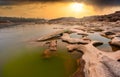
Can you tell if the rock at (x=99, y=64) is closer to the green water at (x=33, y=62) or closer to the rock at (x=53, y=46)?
the green water at (x=33, y=62)

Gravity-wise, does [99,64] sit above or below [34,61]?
above

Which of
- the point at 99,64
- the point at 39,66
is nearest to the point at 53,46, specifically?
the point at 39,66

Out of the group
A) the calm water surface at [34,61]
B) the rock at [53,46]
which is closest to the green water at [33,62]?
the calm water surface at [34,61]

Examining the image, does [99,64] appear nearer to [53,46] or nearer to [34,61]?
[34,61]

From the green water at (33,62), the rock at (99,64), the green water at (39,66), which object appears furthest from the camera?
the green water at (33,62)

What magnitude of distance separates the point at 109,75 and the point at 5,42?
13681 mm

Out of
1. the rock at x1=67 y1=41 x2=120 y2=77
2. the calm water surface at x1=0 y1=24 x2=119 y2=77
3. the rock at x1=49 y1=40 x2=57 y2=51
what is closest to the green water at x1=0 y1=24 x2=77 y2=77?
the calm water surface at x1=0 y1=24 x2=119 y2=77

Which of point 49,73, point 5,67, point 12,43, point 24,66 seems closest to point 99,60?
point 49,73

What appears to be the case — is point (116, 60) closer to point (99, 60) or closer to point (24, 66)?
point (99, 60)

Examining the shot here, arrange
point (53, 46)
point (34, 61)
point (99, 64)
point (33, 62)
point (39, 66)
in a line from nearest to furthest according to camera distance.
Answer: point (99, 64) → point (39, 66) → point (33, 62) → point (34, 61) → point (53, 46)

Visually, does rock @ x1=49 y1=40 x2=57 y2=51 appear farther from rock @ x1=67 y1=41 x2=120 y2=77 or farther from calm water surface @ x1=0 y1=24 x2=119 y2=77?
rock @ x1=67 y1=41 x2=120 y2=77

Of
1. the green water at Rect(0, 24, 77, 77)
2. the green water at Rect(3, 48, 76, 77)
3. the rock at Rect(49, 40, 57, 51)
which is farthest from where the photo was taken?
→ the rock at Rect(49, 40, 57, 51)

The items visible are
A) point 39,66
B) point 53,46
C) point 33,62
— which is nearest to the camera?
point 39,66

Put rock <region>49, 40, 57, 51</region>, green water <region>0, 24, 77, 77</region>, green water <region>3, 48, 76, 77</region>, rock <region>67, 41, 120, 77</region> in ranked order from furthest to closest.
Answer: rock <region>49, 40, 57, 51</region> → green water <region>0, 24, 77, 77</region> → green water <region>3, 48, 76, 77</region> → rock <region>67, 41, 120, 77</region>
